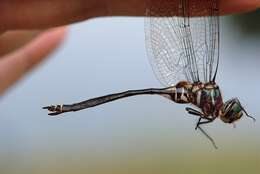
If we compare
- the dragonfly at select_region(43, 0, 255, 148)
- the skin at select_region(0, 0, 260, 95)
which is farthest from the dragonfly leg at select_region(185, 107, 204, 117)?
the skin at select_region(0, 0, 260, 95)

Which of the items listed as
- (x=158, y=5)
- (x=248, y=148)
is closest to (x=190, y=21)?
(x=158, y=5)

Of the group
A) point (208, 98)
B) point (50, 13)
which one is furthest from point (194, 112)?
point (50, 13)

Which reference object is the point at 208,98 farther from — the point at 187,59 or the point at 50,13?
the point at 50,13

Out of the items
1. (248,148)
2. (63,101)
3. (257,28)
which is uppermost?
(257,28)

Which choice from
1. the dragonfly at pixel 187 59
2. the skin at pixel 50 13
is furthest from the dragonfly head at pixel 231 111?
the skin at pixel 50 13

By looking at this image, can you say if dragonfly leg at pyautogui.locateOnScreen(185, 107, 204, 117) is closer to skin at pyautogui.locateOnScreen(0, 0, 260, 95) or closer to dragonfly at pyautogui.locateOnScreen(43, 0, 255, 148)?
dragonfly at pyautogui.locateOnScreen(43, 0, 255, 148)

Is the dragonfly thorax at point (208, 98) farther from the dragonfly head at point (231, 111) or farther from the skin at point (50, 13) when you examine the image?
the skin at point (50, 13)

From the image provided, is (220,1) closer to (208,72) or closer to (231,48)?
(208,72)
